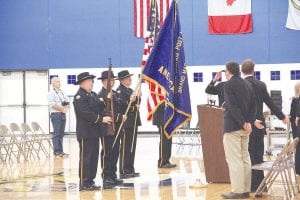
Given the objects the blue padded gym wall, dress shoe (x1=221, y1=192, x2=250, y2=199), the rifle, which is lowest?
dress shoe (x1=221, y1=192, x2=250, y2=199)

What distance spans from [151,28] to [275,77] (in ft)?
37.5

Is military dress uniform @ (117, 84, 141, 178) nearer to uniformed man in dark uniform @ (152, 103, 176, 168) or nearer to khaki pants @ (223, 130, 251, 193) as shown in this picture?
uniformed man in dark uniform @ (152, 103, 176, 168)

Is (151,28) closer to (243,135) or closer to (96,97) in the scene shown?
(96,97)

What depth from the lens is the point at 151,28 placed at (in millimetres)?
12148

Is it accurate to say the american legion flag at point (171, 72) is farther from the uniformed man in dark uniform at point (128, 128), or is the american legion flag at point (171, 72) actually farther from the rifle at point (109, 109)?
the uniformed man in dark uniform at point (128, 128)

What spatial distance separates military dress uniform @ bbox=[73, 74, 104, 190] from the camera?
31.3ft

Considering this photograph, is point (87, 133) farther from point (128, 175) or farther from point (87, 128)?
point (128, 175)

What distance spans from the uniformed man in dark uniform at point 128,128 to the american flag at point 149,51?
317mm

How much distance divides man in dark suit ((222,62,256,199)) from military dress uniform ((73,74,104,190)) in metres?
2.20

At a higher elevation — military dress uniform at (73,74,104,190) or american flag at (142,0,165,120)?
american flag at (142,0,165,120)

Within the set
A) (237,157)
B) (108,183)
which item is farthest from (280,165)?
(108,183)

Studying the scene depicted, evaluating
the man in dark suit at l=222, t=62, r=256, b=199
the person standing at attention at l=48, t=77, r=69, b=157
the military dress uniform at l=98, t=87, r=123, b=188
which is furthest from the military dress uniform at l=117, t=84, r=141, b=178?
the person standing at attention at l=48, t=77, r=69, b=157

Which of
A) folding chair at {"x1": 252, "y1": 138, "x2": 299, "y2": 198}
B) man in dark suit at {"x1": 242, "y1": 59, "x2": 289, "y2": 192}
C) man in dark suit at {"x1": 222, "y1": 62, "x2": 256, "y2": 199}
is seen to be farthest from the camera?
man in dark suit at {"x1": 242, "y1": 59, "x2": 289, "y2": 192}

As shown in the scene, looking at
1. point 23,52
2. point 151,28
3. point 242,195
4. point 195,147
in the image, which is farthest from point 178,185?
point 23,52
